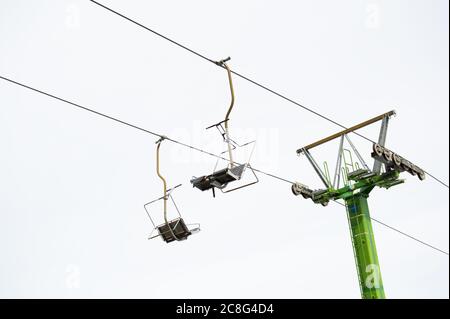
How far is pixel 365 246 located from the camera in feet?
67.5

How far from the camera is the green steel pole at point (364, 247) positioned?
1991 centimetres

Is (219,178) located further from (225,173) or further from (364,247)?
(364,247)

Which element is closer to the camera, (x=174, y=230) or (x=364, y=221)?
(x=174, y=230)

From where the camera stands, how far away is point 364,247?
67.6ft

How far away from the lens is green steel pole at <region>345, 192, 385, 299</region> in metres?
19.9

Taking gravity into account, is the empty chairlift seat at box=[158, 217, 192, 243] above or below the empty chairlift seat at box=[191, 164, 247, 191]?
below

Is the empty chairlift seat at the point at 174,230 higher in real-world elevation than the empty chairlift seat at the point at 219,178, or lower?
lower

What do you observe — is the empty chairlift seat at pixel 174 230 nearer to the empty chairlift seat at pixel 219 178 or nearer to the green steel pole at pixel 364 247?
the empty chairlift seat at pixel 219 178

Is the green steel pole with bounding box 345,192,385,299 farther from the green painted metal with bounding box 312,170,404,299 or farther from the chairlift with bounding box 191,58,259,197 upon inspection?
the chairlift with bounding box 191,58,259,197

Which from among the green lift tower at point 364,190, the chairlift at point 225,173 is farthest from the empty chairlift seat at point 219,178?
the green lift tower at point 364,190

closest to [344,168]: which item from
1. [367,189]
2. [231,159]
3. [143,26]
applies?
[367,189]

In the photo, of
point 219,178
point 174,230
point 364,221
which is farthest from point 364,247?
point 219,178

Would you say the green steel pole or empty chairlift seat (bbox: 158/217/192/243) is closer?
empty chairlift seat (bbox: 158/217/192/243)

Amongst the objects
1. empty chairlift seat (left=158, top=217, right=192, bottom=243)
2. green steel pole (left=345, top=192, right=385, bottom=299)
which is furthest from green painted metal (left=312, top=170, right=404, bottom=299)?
empty chairlift seat (left=158, top=217, right=192, bottom=243)
